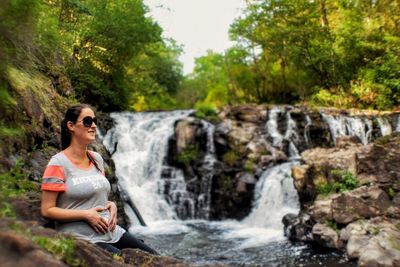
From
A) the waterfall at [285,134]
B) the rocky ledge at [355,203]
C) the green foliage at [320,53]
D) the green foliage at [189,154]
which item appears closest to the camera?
the rocky ledge at [355,203]

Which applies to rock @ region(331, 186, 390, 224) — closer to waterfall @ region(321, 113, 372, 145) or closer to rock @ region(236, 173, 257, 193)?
rock @ region(236, 173, 257, 193)

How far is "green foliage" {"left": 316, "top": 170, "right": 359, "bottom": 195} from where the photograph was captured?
1108 centimetres

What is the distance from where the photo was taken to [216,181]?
1612cm

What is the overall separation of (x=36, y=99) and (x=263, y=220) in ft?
30.8

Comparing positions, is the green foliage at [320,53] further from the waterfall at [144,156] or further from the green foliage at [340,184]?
the green foliage at [340,184]

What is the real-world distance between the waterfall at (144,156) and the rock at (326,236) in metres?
6.43

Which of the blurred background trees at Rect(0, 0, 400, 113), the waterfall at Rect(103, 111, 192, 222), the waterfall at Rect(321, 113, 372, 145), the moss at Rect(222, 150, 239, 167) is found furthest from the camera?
the waterfall at Rect(321, 113, 372, 145)

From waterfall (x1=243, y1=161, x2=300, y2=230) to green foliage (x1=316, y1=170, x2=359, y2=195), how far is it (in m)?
1.84

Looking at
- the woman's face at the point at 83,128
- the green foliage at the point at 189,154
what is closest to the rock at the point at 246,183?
the green foliage at the point at 189,154

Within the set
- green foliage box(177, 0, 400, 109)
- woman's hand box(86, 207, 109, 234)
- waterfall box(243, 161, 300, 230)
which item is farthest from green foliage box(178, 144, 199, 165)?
woman's hand box(86, 207, 109, 234)

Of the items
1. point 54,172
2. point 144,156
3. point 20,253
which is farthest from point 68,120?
point 144,156

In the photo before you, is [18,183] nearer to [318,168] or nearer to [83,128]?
[83,128]

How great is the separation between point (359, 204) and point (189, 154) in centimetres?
828

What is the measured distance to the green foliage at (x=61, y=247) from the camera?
263 centimetres
